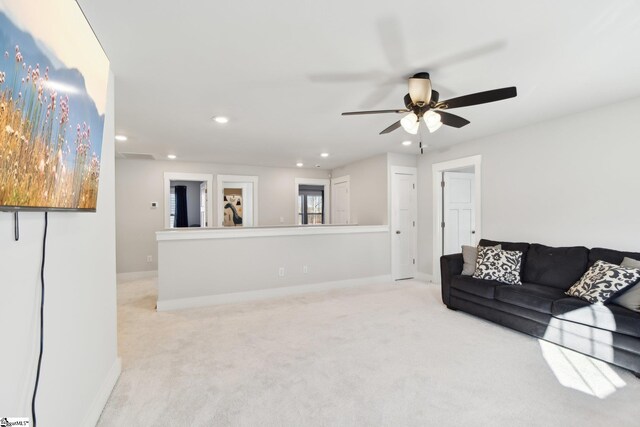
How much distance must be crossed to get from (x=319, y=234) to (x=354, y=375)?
2777 mm

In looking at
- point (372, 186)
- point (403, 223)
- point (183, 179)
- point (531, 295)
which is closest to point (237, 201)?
point (183, 179)

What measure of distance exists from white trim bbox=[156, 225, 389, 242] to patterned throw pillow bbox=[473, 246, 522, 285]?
76.3 inches

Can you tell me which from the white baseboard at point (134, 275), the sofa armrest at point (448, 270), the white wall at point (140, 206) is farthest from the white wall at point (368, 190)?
the white baseboard at point (134, 275)

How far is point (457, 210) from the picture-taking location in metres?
5.18

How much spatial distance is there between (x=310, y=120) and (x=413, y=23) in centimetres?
191

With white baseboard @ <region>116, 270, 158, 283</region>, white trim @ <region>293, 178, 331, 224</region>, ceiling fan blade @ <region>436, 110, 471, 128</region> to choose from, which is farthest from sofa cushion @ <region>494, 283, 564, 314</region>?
white baseboard @ <region>116, 270, 158, 283</region>

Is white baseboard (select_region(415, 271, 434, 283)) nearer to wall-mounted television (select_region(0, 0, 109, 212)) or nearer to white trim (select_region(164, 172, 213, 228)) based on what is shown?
white trim (select_region(164, 172, 213, 228))

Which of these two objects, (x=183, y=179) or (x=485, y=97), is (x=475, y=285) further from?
(x=183, y=179)

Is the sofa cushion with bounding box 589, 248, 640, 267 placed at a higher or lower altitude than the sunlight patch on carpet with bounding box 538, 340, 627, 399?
higher

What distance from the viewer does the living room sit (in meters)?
1.58

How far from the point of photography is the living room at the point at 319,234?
1.58 meters

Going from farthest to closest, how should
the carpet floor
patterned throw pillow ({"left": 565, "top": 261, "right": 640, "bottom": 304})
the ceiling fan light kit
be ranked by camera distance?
patterned throw pillow ({"left": 565, "top": 261, "right": 640, "bottom": 304}) → the ceiling fan light kit → the carpet floor

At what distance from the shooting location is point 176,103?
2.95 m

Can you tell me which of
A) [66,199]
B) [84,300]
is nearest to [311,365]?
[84,300]
